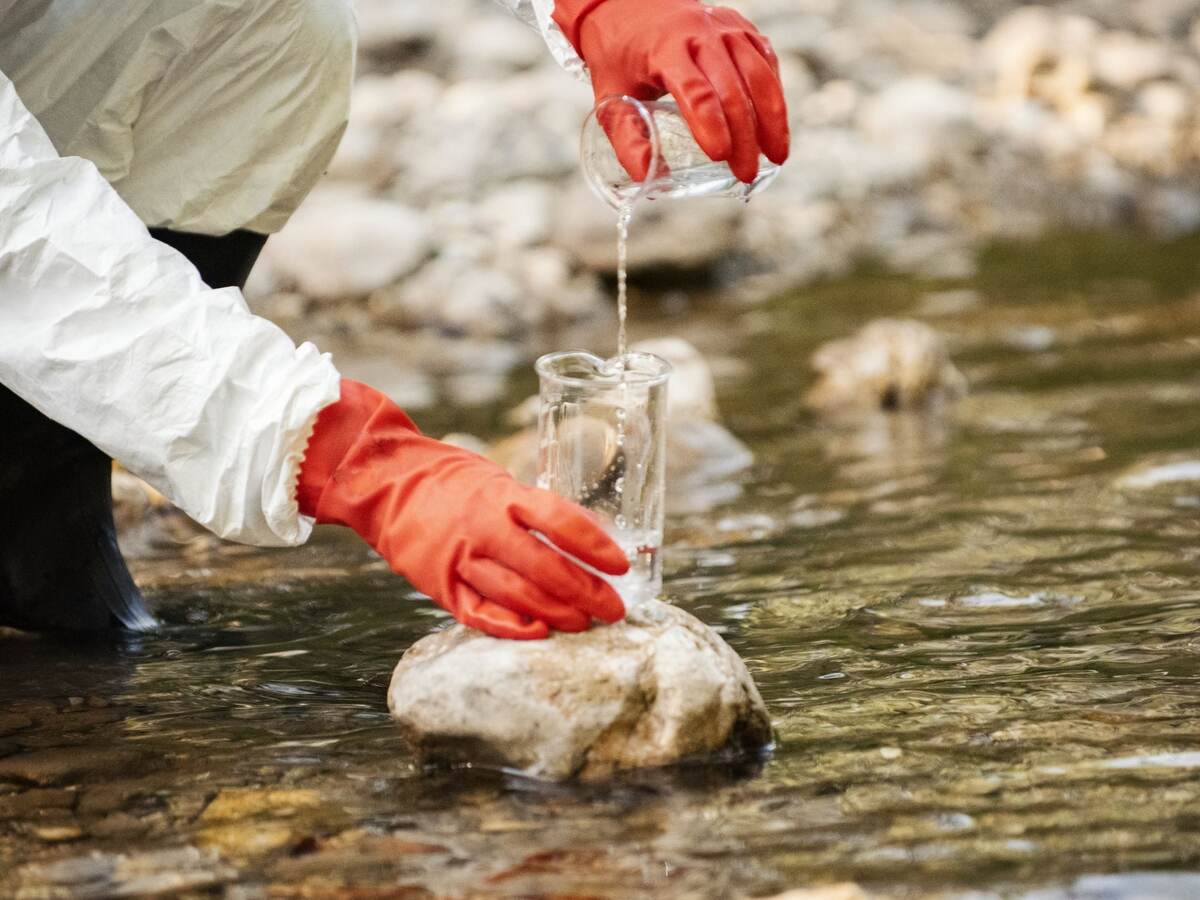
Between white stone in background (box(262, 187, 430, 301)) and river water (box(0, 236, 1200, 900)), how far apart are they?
3.65 metres

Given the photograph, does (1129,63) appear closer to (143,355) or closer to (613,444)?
(613,444)

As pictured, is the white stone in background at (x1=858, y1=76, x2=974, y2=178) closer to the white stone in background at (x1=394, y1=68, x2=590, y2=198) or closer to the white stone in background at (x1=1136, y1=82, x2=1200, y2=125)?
the white stone in background at (x1=1136, y1=82, x2=1200, y2=125)

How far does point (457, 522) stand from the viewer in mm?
2506

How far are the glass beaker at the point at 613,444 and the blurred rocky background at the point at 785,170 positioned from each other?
3573 millimetres

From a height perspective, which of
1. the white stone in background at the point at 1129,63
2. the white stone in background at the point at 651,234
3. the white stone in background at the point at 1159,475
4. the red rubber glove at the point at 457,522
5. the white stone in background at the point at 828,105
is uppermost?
the white stone in background at the point at 1129,63

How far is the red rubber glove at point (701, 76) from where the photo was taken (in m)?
2.76

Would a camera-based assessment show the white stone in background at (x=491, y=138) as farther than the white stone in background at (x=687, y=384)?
Yes

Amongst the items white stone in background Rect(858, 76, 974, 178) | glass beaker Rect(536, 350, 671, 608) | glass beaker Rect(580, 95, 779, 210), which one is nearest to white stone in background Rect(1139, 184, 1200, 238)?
white stone in background Rect(858, 76, 974, 178)

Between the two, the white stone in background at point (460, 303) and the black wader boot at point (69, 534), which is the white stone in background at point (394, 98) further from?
the black wader boot at point (69, 534)

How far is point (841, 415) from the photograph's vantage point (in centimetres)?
584

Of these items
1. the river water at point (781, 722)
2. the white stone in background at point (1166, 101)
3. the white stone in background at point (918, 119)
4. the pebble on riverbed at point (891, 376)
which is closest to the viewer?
the river water at point (781, 722)

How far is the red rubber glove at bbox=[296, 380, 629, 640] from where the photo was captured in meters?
2.47

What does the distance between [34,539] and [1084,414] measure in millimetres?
3405

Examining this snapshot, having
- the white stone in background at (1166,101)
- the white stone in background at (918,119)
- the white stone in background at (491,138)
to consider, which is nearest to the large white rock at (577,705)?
the white stone in background at (491,138)
